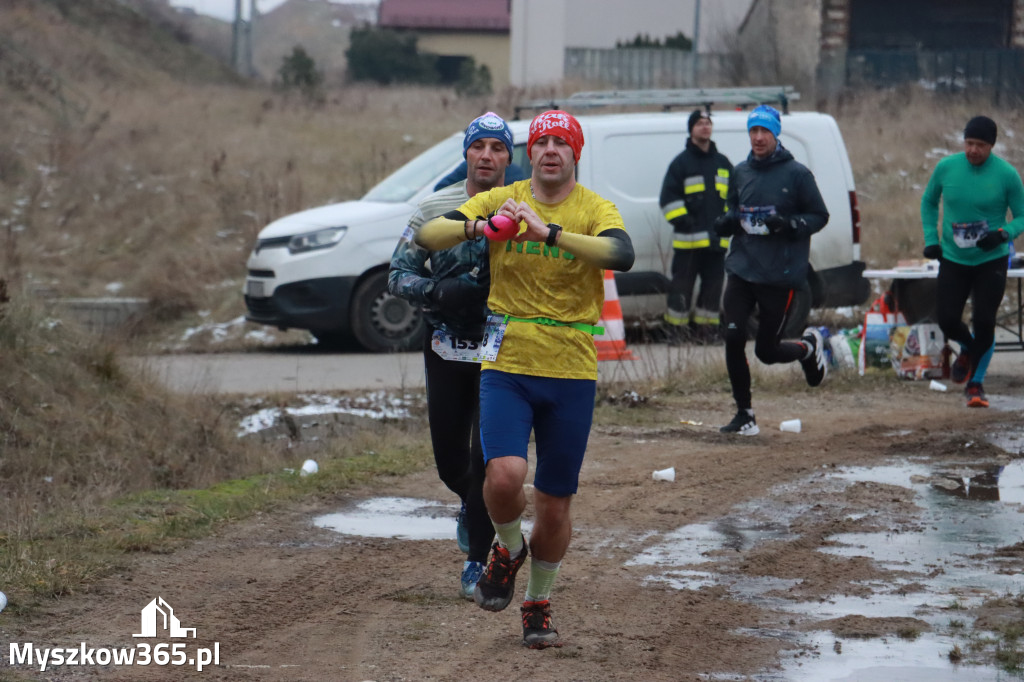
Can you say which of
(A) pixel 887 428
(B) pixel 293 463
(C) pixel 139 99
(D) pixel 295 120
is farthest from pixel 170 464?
(C) pixel 139 99

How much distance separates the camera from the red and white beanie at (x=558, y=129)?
15.6ft

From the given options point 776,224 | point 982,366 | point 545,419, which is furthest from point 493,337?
point 982,366

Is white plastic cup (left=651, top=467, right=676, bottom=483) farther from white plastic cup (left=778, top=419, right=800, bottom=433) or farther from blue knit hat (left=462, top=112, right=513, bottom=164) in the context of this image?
blue knit hat (left=462, top=112, right=513, bottom=164)

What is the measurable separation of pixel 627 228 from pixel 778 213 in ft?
15.1

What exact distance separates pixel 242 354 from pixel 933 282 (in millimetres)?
6818

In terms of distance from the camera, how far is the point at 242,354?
45.8 feet

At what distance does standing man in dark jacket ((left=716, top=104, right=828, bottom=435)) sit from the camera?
855 cm

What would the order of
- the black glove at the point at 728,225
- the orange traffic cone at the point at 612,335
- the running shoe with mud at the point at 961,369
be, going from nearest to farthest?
the black glove at the point at 728,225 < the running shoe with mud at the point at 961,369 < the orange traffic cone at the point at 612,335

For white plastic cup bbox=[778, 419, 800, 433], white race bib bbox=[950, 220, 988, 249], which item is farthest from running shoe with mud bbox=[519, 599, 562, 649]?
white race bib bbox=[950, 220, 988, 249]

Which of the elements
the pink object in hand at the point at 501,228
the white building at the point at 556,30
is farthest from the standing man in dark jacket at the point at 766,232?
the white building at the point at 556,30

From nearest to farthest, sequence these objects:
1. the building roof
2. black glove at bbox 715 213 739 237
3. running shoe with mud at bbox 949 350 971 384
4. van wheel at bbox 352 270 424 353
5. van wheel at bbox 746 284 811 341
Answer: black glove at bbox 715 213 739 237 < running shoe with mud at bbox 949 350 971 384 < van wheel at bbox 746 284 811 341 < van wheel at bbox 352 270 424 353 < the building roof

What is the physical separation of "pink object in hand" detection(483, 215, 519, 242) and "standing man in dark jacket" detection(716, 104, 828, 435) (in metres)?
4.29

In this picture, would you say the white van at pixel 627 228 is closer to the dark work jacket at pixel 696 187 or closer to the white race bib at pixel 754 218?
the dark work jacket at pixel 696 187

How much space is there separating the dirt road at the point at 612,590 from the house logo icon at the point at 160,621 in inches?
1.9
